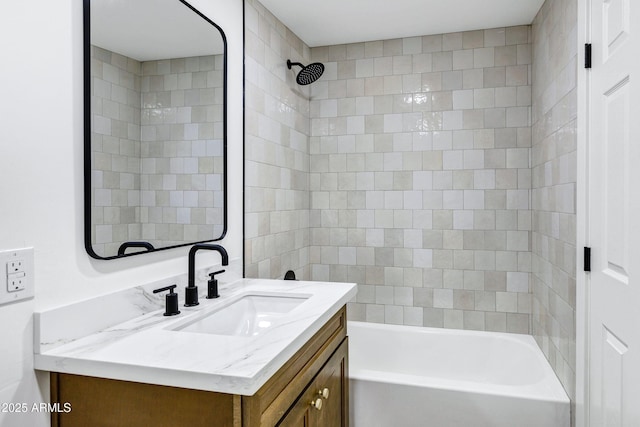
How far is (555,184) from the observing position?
2.19 meters

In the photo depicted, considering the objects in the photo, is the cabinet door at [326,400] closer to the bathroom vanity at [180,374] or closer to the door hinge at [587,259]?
the bathroom vanity at [180,374]

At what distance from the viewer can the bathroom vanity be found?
1024 mm

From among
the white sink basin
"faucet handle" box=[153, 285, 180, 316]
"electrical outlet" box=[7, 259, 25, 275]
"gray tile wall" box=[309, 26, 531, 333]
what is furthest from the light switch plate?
"gray tile wall" box=[309, 26, 531, 333]

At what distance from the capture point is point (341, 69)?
312 cm

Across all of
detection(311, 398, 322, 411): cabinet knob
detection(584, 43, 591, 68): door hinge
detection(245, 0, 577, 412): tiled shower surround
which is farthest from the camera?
detection(245, 0, 577, 412): tiled shower surround

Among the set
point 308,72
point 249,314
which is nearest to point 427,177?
point 308,72

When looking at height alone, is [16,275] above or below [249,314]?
above

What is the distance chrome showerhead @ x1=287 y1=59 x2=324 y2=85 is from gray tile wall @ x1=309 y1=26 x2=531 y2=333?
0.38 metres

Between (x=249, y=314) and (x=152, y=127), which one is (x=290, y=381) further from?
(x=152, y=127)

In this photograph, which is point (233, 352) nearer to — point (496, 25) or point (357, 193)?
point (357, 193)

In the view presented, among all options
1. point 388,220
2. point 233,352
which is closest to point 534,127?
point 388,220

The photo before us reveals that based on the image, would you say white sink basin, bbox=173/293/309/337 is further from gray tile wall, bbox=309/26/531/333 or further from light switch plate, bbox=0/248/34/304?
gray tile wall, bbox=309/26/531/333

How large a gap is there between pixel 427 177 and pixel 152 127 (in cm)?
191

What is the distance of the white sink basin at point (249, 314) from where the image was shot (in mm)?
1582
